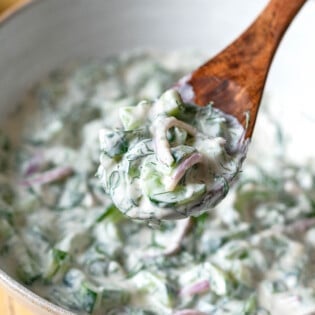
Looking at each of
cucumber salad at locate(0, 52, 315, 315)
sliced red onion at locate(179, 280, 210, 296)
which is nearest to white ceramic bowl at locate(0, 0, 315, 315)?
cucumber salad at locate(0, 52, 315, 315)

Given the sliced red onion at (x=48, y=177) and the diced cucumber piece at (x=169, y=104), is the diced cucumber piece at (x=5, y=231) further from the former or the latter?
the diced cucumber piece at (x=169, y=104)

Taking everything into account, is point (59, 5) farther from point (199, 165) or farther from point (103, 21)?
point (199, 165)

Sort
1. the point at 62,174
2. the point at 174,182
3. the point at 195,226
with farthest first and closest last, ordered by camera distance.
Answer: the point at 62,174 < the point at 195,226 < the point at 174,182

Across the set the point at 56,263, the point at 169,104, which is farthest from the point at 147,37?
the point at 56,263

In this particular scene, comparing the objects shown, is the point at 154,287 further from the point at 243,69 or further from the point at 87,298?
the point at 243,69

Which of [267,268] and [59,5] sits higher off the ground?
[59,5]

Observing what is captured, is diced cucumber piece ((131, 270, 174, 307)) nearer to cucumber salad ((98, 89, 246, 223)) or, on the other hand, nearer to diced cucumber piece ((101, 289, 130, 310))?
diced cucumber piece ((101, 289, 130, 310))

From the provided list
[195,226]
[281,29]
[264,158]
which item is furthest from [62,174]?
[281,29]
